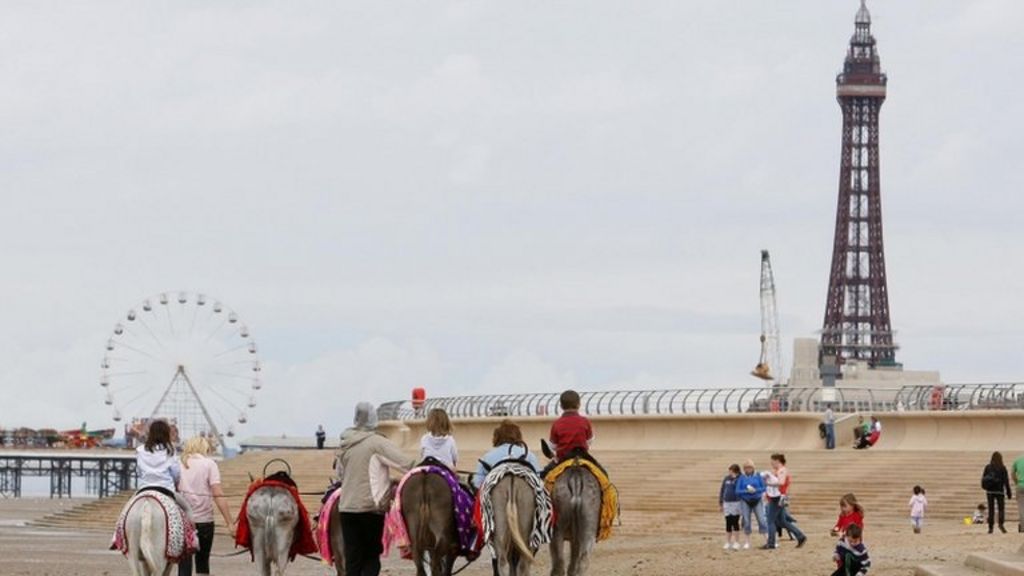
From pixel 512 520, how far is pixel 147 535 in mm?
2972

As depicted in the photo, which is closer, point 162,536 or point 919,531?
point 162,536

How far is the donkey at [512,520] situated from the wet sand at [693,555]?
19.1ft

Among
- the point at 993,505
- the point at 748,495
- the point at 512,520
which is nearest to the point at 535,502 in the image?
the point at 512,520

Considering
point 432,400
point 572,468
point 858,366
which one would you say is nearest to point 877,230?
point 858,366

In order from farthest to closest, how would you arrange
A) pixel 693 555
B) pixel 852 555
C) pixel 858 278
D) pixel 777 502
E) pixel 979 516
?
pixel 858 278 → pixel 979 516 → pixel 777 502 → pixel 693 555 → pixel 852 555

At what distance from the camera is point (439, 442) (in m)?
19.4

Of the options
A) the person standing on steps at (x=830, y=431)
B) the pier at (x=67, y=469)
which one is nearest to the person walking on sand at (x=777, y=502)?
the person standing on steps at (x=830, y=431)

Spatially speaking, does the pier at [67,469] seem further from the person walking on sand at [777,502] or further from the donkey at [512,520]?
the donkey at [512,520]

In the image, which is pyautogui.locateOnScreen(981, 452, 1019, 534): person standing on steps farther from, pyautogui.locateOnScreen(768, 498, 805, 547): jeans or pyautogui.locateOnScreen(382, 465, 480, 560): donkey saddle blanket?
pyautogui.locateOnScreen(382, 465, 480, 560): donkey saddle blanket

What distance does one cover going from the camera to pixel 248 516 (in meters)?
19.7

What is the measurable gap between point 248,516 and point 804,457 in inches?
1142

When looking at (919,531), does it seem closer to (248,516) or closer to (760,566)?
(760,566)

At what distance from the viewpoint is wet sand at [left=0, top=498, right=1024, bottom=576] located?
27.2 m

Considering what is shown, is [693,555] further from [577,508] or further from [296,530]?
[296,530]
